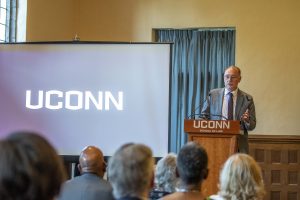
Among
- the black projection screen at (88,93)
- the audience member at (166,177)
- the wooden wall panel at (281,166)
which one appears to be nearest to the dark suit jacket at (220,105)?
the black projection screen at (88,93)

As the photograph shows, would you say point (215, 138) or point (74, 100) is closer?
point (215, 138)

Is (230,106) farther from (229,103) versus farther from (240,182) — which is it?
(240,182)

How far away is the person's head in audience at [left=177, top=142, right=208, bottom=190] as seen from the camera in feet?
8.10

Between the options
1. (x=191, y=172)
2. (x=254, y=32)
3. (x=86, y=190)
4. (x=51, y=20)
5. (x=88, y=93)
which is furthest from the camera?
(x=51, y=20)

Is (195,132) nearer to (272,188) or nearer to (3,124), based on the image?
(3,124)

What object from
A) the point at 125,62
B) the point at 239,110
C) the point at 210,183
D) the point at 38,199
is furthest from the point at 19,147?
the point at 125,62

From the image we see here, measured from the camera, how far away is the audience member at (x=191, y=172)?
2.44 metres

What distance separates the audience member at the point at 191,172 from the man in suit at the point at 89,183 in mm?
679

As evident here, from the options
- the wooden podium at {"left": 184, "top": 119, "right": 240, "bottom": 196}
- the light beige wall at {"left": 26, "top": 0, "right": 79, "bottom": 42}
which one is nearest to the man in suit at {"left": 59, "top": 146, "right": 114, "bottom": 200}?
the wooden podium at {"left": 184, "top": 119, "right": 240, "bottom": 196}

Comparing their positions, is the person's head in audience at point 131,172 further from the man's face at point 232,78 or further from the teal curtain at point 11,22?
the teal curtain at point 11,22

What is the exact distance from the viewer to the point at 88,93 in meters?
5.66

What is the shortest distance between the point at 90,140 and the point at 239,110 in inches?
65.7

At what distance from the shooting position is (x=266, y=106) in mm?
7055

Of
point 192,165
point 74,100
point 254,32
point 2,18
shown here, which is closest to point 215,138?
point 74,100
